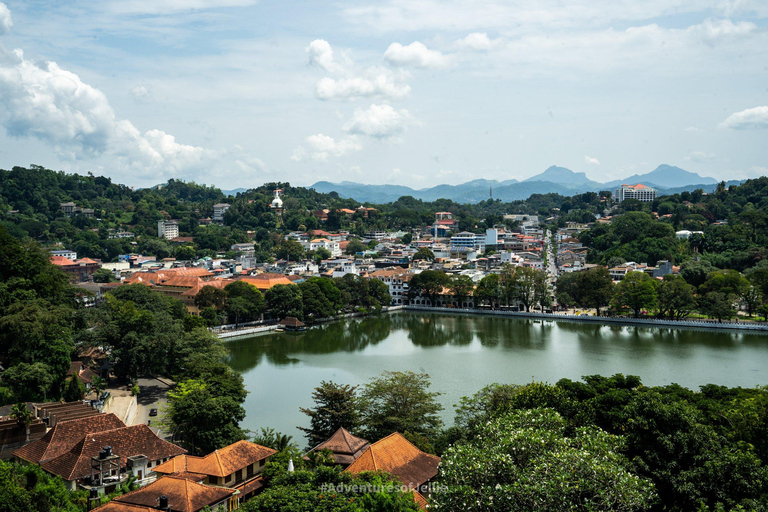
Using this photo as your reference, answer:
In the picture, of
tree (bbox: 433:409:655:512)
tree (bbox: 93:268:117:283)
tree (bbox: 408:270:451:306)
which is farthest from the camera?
tree (bbox: 93:268:117:283)

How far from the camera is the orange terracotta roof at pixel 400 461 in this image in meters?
7.43

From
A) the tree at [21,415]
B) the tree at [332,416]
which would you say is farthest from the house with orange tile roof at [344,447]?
the tree at [21,415]

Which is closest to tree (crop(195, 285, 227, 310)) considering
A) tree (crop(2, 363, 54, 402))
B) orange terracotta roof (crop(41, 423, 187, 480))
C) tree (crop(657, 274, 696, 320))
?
tree (crop(2, 363, 54, 402))

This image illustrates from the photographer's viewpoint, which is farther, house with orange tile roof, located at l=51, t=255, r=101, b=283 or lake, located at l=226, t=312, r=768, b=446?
house with orange tile roof, located at l=51, t=255, r=101, b=283

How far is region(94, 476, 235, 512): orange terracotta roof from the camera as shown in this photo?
643 centimetres

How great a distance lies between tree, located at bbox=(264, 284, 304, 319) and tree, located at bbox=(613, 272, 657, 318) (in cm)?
1313

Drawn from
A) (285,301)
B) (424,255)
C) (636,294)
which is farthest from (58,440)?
(424,255)

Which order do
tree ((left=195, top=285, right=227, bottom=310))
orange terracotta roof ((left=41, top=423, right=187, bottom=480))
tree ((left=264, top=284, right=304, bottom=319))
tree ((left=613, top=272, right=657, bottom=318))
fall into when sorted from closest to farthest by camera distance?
orange terracotta roof ((left=41, top=423, right=187, bottom=480))
tree ((left=195, top=285, right=227, bottom=310))
tree ((left=264, top=284, right=304, bottom=319))
tree ((left=613, top=272, right=657, bottom=318))

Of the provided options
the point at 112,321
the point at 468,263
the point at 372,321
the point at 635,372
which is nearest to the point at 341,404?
the point at 112,321

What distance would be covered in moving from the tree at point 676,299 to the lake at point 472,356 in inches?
56.0

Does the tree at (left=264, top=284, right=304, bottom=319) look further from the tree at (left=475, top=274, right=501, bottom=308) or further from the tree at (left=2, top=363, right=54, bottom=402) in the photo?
the tree at (left=2, top=363, right=54, bottom=402)

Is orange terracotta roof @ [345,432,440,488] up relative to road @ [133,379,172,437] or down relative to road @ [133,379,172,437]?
up

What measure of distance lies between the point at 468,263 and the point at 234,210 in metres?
24.0

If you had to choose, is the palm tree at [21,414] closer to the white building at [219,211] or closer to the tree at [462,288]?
the tree at [462,288]
